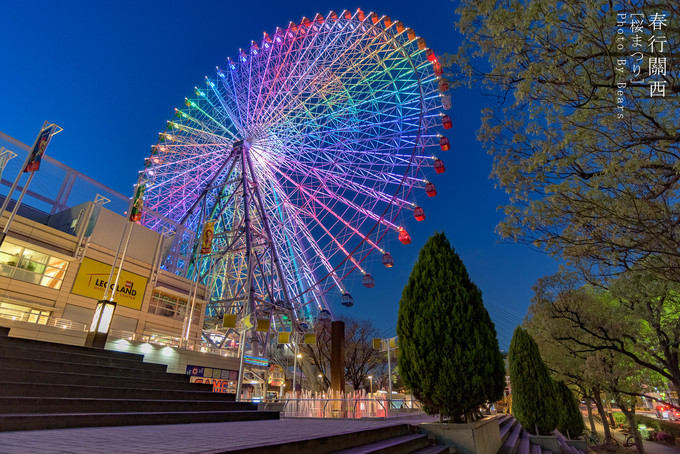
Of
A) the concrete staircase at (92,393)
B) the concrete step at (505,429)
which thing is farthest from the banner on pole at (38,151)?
the concrete step at (505,429)

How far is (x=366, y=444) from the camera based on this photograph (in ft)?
19.4

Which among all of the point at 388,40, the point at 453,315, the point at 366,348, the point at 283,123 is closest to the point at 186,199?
the point at 283,123

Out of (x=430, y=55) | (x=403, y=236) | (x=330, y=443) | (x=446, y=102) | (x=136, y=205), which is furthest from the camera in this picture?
(x=403, y=236)

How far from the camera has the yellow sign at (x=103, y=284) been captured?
20500 millimetres

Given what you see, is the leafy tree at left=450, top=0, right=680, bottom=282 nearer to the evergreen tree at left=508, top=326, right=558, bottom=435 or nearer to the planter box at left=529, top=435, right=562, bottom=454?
the evergreen tree at left=508, top=326, right=558, bottom=435

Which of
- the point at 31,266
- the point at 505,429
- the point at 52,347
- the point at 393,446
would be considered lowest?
the point at 505,429

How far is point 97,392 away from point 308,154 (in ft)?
68.1

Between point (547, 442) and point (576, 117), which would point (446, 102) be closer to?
point (547, 442)

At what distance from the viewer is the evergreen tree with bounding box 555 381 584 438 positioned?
18.6m

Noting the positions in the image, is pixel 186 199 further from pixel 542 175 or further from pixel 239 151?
pixel 542 175

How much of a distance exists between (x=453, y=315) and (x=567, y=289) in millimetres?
10450

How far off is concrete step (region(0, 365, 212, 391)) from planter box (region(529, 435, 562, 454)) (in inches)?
492

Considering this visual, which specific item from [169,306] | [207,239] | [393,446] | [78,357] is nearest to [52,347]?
[78,357]

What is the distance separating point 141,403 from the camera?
721cm
